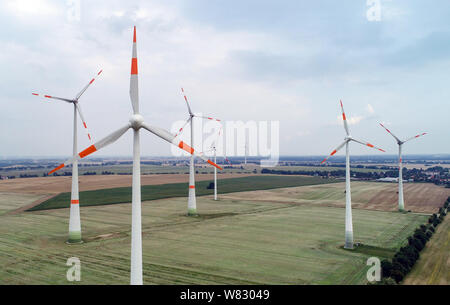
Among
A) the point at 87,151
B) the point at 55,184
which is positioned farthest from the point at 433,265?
the point at 55,184

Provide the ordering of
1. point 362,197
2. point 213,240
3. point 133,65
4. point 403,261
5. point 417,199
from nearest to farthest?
point 133,65 < point 403,261 < point 213,240 < point 417,199 < point 362,197

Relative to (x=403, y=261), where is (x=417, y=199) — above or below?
below

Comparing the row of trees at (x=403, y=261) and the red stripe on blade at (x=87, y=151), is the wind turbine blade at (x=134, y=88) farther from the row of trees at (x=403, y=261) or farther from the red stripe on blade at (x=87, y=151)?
the row of trees at (x=403, y=261)

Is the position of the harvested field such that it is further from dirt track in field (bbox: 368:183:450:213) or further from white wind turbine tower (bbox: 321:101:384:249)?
white wind turbine tower (bbox: 321:101:384:249)

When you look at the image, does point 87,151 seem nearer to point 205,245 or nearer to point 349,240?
point 205,245

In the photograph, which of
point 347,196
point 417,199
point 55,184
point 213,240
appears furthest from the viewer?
point 55,184

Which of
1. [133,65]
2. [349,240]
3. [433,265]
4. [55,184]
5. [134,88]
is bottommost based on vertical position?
[433,265]
